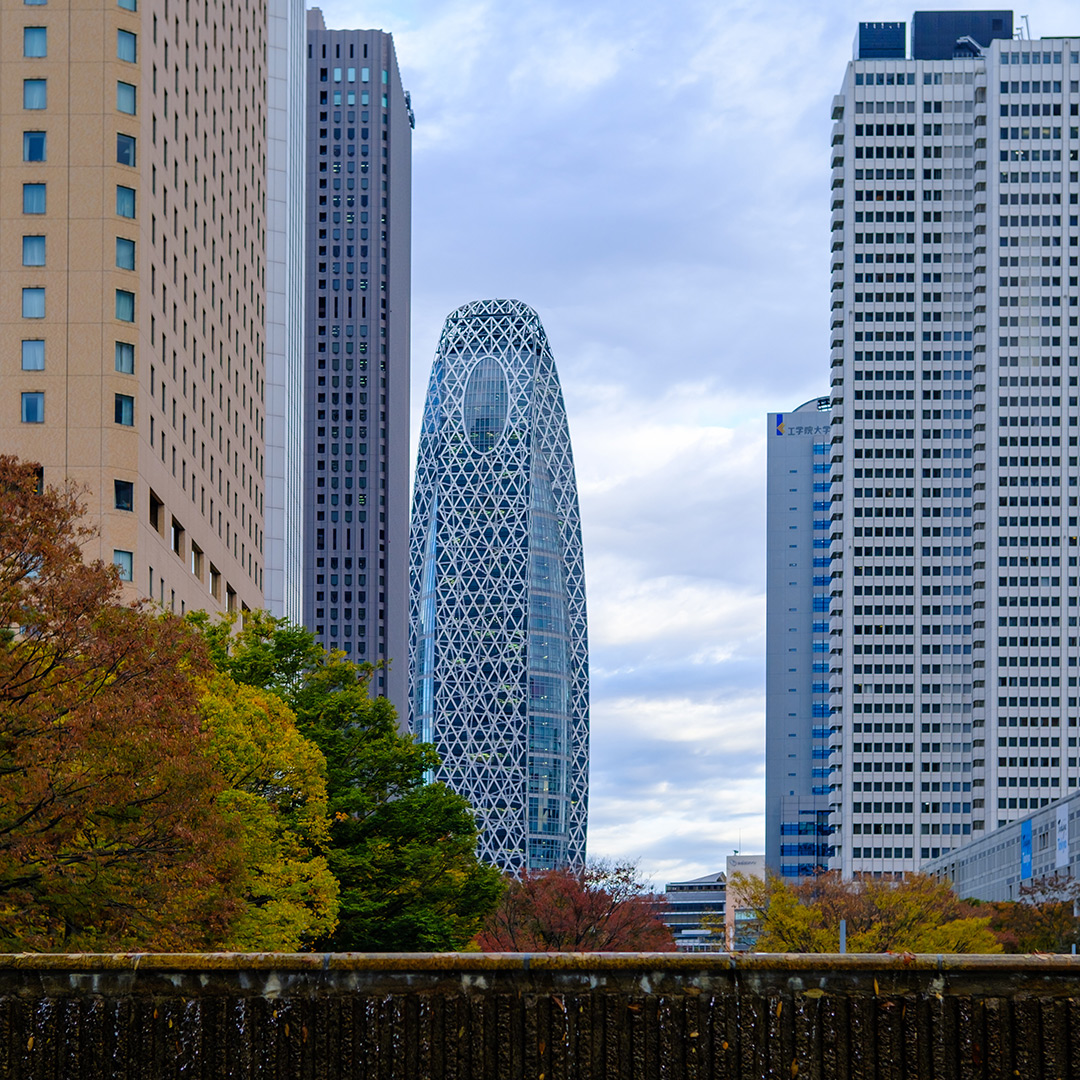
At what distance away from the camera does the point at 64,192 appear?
94812 millimetres

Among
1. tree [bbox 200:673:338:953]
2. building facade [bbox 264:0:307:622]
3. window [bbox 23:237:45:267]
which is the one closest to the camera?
tree [bbox 200:673:338:953]

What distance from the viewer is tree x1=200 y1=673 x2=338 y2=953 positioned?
48.7 metres

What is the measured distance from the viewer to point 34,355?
9312 cm

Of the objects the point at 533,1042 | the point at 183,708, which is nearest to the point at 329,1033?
the point at 533,1042

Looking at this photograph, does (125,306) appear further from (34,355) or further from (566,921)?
(566,921)

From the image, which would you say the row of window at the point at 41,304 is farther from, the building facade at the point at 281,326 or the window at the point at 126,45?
the building facade at the point at 281,326

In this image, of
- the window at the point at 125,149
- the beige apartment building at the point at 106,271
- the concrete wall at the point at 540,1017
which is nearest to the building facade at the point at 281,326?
the beige apartment building at the point at 106,271

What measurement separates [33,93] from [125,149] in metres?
5.92

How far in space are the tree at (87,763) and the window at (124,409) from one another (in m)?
54.8

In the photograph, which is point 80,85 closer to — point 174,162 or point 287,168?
point 174,162

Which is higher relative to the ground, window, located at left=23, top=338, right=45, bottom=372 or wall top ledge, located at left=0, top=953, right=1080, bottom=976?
window, located at left=23, top=338, right=45, bottom=372

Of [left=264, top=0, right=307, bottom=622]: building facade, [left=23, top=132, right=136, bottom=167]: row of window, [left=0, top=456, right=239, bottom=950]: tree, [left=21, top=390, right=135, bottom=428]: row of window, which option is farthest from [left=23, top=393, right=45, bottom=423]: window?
[left=264, top=0, right=307, bottom=622]: building facade

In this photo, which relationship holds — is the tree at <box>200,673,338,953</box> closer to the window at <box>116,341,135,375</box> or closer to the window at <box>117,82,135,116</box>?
the window at <box>116,341,135,375</box>

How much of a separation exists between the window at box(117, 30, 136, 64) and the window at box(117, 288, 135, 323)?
13.5m
